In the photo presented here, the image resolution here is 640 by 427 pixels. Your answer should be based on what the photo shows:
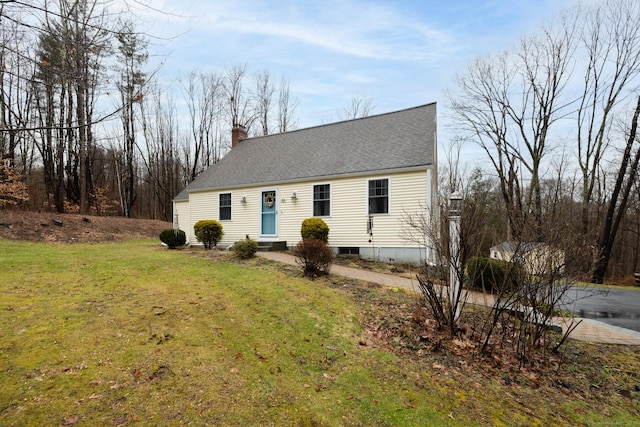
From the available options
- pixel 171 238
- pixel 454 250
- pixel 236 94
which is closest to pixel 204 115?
pixel 236 94

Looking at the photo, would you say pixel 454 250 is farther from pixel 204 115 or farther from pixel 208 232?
pixel 204 115

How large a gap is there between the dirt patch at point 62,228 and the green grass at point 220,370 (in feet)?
31.8

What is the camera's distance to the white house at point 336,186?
11.5m

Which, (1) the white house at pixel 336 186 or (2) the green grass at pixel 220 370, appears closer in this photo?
(2) the green grass at pixel 220 370

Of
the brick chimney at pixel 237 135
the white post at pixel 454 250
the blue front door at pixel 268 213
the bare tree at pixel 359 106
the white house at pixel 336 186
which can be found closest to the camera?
the white post at pixel 454 250

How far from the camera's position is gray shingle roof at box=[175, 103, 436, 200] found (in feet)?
40.0

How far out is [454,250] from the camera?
4984mm

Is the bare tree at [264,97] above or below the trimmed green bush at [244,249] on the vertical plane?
above

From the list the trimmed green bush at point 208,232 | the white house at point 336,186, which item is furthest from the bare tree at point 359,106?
the trimmed green bush at point 208,232

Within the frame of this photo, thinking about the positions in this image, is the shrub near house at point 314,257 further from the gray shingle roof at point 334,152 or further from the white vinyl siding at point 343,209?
the gray shingle roof at point 334,152

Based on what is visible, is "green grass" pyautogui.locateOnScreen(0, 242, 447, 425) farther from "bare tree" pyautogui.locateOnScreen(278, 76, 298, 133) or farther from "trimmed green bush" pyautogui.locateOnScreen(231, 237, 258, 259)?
"bare tree" pyautogui.locateOnScreen(278, 76, 298, 133)

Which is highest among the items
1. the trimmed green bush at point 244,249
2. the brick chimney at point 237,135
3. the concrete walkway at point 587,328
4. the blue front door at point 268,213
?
the brick chimney at point 237,135

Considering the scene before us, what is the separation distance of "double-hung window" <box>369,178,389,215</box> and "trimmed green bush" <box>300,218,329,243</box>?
6.41ft

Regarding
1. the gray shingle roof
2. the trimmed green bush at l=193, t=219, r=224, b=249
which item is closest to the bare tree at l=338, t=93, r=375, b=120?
the gray shingle roof
